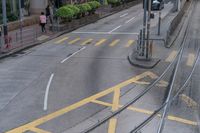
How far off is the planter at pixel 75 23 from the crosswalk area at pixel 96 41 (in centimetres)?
331

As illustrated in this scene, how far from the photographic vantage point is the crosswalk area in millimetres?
35625

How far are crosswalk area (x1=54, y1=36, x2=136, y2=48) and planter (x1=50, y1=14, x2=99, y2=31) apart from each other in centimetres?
331

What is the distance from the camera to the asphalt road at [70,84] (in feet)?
56.6

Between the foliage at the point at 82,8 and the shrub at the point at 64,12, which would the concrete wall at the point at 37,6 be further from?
the shrub at the point at 64,12

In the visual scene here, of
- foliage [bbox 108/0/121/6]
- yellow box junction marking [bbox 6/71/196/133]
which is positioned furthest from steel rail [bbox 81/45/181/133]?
foliage [bbox 108/0/121/6]

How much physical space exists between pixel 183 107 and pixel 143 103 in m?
1.67

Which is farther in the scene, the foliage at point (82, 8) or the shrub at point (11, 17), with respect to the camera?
the foliage at point (82, 8)

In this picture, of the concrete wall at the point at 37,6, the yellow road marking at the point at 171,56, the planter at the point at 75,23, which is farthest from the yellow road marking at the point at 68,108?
the concrete wall at the point at 37,6

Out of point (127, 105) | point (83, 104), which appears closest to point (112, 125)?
point (127, 105)

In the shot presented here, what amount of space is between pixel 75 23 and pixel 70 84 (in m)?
22.8

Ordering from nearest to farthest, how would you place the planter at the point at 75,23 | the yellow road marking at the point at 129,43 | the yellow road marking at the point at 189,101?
the yellow road marking at the point at 189,101 < the yellow road marking at the point at 129,43 < the planter at the point at 75,23

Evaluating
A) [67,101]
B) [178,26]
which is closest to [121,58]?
[67,101]

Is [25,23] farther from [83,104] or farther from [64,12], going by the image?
[83,104]

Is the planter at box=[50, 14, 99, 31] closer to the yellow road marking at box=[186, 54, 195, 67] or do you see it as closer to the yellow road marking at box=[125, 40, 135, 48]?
the yellow road marking at box=[125, 40, 135, 48]
